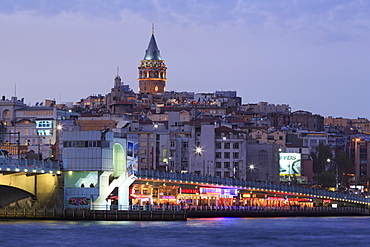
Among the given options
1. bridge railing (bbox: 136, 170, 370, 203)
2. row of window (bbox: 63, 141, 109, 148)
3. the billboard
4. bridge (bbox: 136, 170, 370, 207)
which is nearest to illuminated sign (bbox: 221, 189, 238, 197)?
bridge (bbox: 136, 170, 370, 207)

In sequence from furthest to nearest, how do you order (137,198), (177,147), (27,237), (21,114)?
(21,114) < (177,147) < (137,198) < (27,237)

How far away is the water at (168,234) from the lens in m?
70.9

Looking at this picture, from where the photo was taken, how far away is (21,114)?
183m

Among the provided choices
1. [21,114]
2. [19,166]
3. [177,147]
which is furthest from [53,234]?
[21,114]

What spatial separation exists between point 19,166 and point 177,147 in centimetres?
6780

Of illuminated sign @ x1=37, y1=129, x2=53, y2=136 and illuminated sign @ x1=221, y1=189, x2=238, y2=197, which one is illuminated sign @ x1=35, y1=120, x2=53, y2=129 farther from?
illuminated sign @ x1=221, y1=189, x2=238, y2=197

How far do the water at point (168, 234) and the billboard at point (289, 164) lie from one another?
6632 centimetres

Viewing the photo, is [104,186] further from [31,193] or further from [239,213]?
[239,213]

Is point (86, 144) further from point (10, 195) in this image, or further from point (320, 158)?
point (320, 158)

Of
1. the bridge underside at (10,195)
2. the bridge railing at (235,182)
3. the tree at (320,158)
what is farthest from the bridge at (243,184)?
the tree at (320,158)

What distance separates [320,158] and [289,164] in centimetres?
2556

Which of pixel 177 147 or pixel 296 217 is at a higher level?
pixel 177 147

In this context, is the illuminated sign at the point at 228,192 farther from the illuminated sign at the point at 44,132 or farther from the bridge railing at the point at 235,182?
the illuminated sign at the point at 44,132

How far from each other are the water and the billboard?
66325mm
